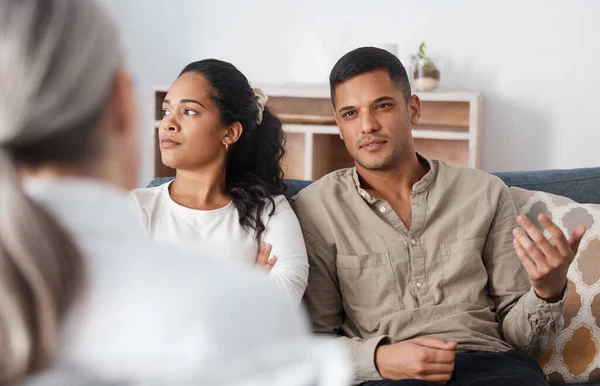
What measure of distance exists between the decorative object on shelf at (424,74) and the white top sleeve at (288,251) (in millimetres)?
2073

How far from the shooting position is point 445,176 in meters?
1.98

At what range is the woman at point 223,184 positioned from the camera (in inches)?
70.7

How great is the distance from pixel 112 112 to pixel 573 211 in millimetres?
1648

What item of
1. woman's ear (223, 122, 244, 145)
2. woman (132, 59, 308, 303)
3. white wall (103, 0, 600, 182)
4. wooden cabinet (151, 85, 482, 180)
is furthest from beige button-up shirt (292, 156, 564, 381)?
white wall (103, 0, 600, 182)

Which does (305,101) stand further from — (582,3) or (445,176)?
(445,176)

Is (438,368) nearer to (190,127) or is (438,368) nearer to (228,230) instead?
(228,230)

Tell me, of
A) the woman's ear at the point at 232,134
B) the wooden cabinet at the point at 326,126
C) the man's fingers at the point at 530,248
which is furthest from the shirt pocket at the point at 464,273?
the wooden cabinet at the point at 326,126

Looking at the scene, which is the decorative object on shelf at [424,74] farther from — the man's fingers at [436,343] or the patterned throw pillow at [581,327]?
the man's fingers at [436,343]

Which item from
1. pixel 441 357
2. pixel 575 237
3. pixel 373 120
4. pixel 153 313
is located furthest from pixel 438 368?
pixel 153 313

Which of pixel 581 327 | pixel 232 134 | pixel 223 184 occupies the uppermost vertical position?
pixel 232 134

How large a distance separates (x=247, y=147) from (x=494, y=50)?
2352 mm

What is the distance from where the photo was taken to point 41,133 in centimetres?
59

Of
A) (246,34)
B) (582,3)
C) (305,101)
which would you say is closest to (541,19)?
(582,3)

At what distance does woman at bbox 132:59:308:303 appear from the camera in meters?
1.80
